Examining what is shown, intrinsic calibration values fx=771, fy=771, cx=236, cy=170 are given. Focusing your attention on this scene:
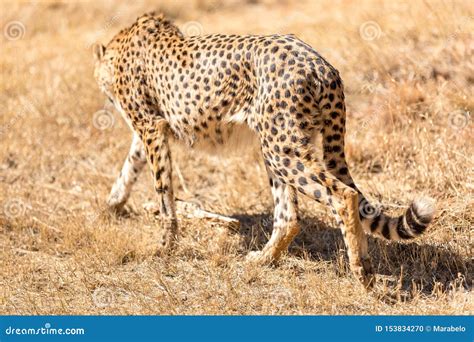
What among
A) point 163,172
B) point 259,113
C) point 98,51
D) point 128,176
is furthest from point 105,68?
point 259,113

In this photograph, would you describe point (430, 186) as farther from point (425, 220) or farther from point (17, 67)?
point (17, 67)

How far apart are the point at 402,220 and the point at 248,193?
6.51 feet

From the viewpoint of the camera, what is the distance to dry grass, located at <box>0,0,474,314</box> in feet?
15.2

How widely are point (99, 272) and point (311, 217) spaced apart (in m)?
1.58

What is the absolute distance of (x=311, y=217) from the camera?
5.62 metres

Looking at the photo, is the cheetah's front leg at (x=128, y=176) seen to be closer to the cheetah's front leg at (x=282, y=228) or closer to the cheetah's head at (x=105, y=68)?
the cheetah's head at (x=105, y=68)

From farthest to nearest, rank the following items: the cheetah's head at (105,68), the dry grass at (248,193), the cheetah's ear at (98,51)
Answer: the cheetah's ear at (98,51)
the cheetah's head at (105,68)
the dry grass at (248,193)

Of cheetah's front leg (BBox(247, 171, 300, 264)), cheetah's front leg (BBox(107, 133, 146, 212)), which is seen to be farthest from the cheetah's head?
cheetah's front leg (BBox(247, 171, 300, 264))

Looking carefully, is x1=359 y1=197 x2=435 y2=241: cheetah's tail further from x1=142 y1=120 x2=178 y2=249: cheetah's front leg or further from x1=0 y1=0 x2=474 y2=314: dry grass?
x1=142 y1=120 x2=178 y2=249: cheetah's front leg

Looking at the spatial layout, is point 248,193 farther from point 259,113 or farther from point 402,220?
point 402,220

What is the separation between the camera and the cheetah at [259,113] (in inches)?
173

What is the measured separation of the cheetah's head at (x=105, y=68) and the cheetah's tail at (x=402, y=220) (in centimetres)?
228

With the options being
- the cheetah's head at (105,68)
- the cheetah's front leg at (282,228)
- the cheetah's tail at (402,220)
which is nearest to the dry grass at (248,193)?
the cheetah's front leg at (282,228)

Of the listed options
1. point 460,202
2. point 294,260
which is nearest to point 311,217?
point 294,260
